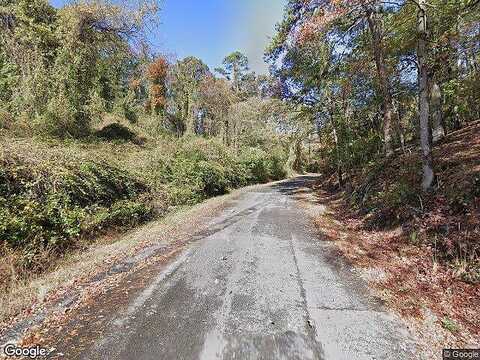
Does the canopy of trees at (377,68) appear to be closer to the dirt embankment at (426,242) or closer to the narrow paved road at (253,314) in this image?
the dirt embankment at (426,242)

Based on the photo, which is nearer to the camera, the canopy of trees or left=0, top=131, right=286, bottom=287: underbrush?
left=0, top=131, right=286, bottom=287: underbrush

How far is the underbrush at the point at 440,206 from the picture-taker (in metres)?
4.83

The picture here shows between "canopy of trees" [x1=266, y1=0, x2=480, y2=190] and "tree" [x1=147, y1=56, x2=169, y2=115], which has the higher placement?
"tree" [x1=147, y1=56, x2=169, y2=115]

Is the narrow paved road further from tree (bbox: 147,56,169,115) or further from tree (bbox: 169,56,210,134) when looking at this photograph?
tree (bbox: 147,56,169,115)

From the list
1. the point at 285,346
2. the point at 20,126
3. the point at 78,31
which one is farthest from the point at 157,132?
the point at 285,346

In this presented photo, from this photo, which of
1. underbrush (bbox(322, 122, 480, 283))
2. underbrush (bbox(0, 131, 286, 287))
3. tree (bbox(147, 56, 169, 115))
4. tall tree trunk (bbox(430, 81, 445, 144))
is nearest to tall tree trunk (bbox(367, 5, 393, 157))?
underbrush (bbox(322, 122, 480, 283))

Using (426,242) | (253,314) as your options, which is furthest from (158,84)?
(253,314)

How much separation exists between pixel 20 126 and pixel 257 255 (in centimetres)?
1105

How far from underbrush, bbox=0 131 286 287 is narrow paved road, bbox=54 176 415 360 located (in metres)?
2.77

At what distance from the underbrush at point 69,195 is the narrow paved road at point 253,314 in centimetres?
277

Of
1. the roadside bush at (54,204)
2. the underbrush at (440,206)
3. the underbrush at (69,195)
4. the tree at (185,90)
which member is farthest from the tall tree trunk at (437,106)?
the tree at (185,90)

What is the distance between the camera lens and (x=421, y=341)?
3.20 meters

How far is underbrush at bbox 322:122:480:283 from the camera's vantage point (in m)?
4.83

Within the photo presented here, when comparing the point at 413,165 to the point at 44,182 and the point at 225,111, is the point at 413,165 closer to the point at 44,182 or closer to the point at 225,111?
the point at 44,182
